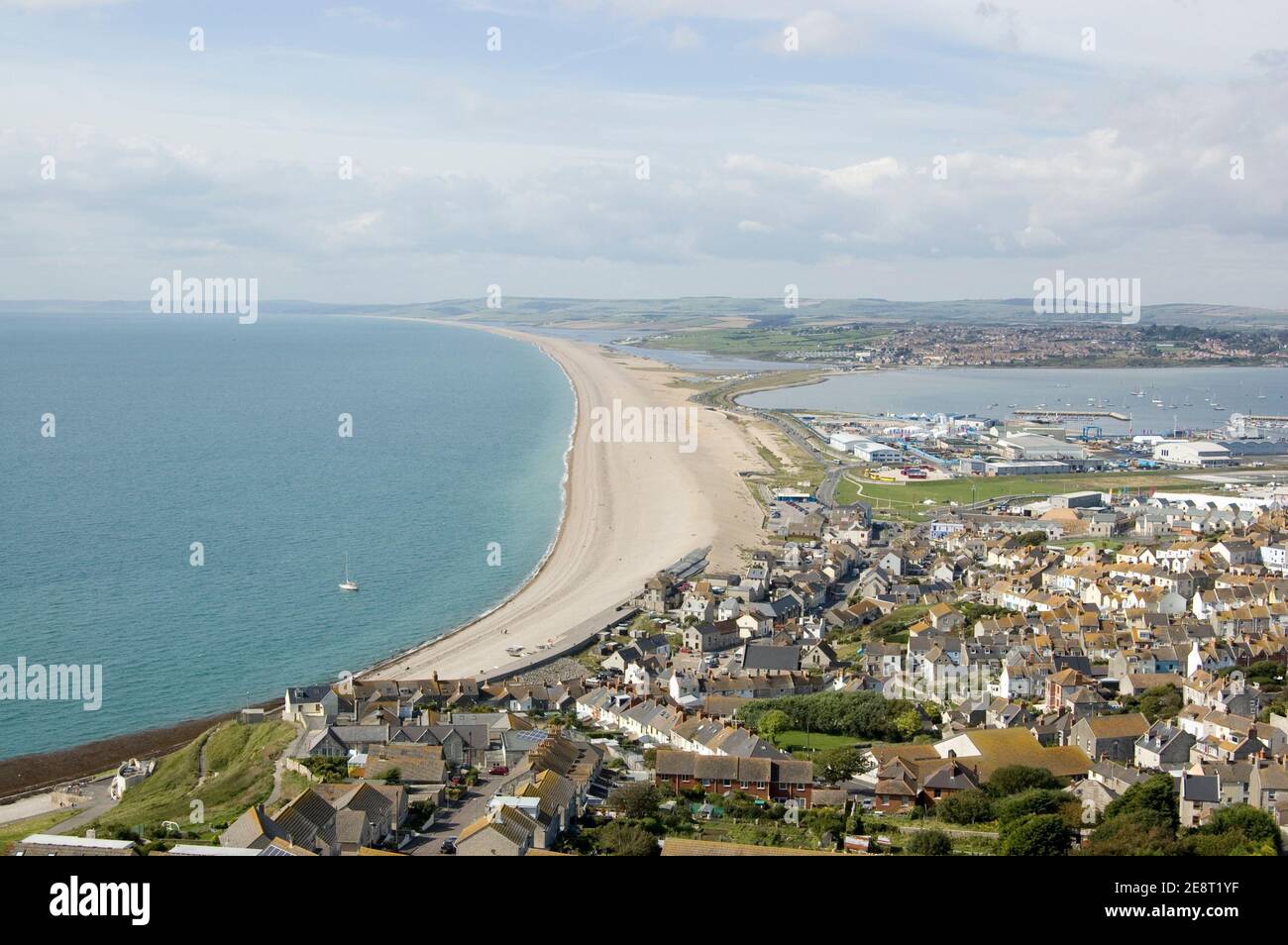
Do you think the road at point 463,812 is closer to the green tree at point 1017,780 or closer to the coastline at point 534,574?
the green tree at point 1017,780

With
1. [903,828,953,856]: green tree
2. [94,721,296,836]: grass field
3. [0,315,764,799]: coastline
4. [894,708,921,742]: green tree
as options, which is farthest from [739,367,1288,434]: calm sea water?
[903,828,953,856]: green tree

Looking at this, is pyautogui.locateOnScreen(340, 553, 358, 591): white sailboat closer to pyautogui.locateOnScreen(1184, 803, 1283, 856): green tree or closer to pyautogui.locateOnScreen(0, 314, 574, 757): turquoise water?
pyautogui.locateOnScreen(0, 314, 574, 757): turquoise water

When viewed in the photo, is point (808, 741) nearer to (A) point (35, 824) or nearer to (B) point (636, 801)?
(B) point (636, 801)

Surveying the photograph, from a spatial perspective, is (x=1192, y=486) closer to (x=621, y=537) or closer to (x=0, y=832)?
(x=621, y=537)

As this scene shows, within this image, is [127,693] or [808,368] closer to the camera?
[127,693]

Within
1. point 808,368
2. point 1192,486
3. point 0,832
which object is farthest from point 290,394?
point 0,832

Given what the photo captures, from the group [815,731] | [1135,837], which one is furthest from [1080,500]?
[1135,837]
